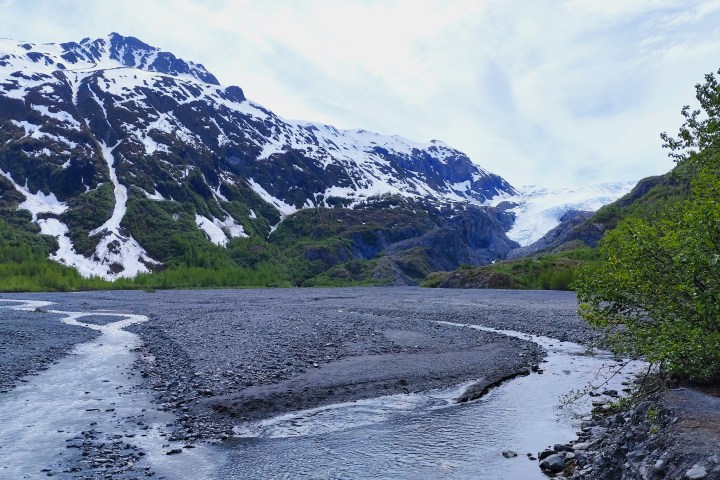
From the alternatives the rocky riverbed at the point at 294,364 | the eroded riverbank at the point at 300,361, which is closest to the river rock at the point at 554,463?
the rocky riverbed at the point at 294,364

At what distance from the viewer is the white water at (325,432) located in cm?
1485

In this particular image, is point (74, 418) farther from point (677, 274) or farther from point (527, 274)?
point (527, 274)

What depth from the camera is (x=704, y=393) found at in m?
15.1

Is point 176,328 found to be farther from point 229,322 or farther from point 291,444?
point 291,444

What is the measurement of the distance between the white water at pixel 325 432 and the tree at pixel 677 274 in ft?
14.3

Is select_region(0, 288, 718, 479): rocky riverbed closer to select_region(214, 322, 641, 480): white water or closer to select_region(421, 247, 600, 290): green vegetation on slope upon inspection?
select_region(214, 322, 641, 480): white water

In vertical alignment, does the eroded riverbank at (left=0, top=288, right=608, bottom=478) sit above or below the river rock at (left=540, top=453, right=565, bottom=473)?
above

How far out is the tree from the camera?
13656 mm

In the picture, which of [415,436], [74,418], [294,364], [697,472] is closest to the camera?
[697,472]

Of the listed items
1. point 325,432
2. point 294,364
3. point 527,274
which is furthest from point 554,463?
point 527,274

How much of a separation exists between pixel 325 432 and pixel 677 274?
12206 millimetres

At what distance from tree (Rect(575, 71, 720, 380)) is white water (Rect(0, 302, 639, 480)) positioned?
4352 millimetres

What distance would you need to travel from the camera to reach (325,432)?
18.4 metres

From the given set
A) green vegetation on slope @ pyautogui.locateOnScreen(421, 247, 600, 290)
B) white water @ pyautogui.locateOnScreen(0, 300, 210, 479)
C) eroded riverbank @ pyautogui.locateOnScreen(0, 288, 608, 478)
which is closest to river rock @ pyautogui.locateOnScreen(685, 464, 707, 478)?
white water @ pyautogui.locateOnScreen(0, 300, 210, 479)
